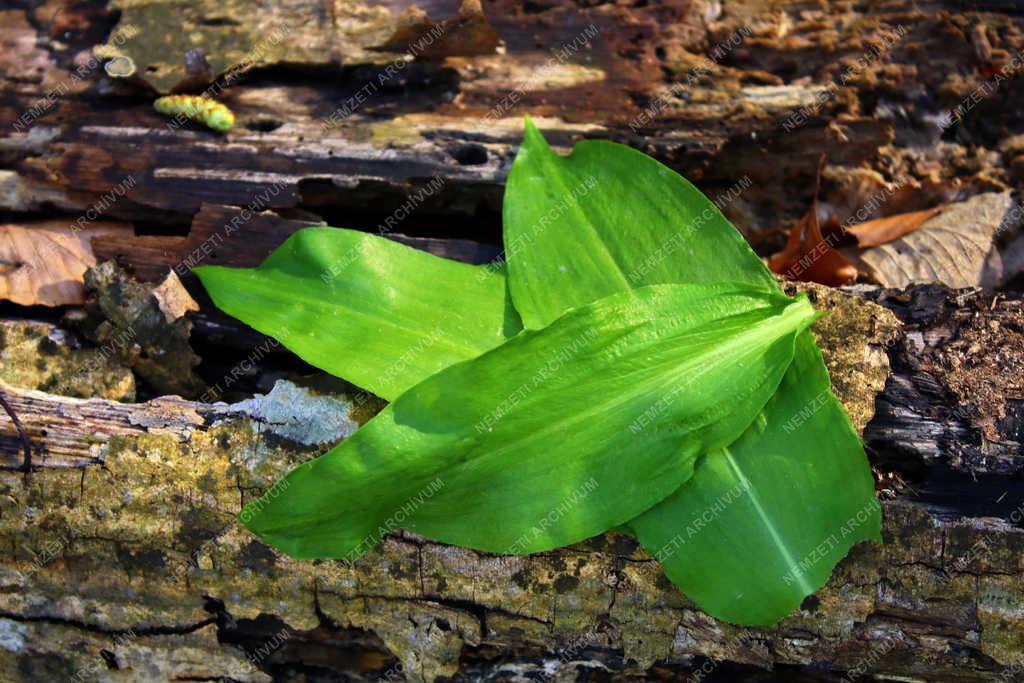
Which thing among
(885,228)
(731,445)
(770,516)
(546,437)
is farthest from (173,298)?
(885,228)

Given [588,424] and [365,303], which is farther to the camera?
[365,303]

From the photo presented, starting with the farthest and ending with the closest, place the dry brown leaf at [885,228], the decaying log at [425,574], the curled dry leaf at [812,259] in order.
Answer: the dry brown leaf at [885,228], the curled dry leaf at [812,259], the decaying log at [425,574]

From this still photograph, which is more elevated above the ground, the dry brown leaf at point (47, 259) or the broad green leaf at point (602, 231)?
the broad green leaf at point (602, 231)

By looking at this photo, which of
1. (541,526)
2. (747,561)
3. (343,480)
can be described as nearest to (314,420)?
(343,480)

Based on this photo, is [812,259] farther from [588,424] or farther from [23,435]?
[23,435]

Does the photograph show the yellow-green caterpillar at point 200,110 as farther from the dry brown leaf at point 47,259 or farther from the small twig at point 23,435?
the small twig at point 23,435

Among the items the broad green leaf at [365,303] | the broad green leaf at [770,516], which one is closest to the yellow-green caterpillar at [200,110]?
the broad green leaf at [365,303]
